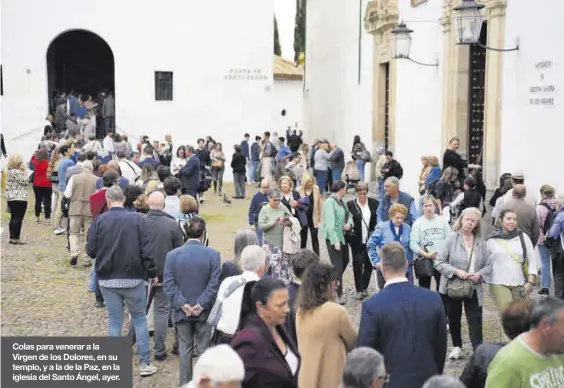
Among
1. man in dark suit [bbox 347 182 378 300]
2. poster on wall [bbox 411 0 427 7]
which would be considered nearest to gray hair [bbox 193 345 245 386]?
man in dark suit [bbox 347 182 378 300]

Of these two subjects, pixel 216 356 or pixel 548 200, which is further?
pixel 548 200

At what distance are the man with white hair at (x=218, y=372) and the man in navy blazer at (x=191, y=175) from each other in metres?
14.7

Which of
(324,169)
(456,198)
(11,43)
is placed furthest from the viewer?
(11,43)

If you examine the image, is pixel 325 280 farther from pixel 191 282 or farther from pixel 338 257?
pixel 338 257

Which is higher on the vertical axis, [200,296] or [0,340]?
[200,296]

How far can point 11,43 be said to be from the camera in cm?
2822

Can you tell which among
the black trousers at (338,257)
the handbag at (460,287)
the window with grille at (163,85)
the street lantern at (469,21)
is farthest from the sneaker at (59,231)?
the window with grille at (163,85)

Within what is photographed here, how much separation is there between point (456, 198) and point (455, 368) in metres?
4.37

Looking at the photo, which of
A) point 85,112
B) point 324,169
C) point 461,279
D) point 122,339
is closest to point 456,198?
point 461,279

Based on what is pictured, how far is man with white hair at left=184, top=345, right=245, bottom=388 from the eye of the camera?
12.4ft

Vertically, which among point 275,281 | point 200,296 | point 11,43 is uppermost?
point 11,43

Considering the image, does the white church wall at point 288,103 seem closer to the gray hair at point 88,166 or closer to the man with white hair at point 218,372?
the gray hair at point 88,166

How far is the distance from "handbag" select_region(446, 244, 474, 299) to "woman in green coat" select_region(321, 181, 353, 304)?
9.40 feet

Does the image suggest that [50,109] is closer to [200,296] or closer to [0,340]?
[0,340]
